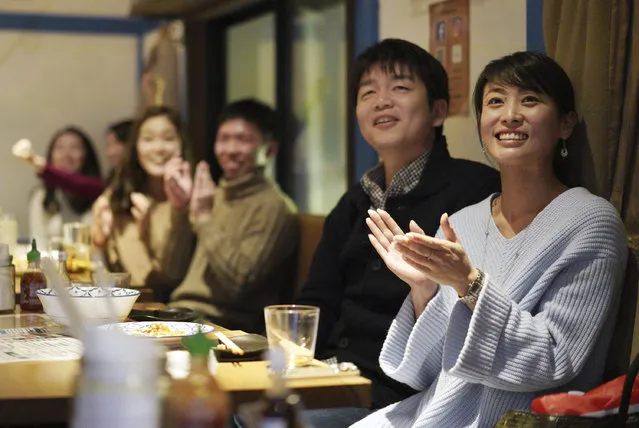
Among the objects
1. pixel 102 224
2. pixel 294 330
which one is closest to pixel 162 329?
pixel 294 330

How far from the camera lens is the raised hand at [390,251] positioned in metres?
2.13

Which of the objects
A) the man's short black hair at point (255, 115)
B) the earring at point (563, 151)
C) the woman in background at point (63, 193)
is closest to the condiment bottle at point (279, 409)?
the earring at point (563, 151)

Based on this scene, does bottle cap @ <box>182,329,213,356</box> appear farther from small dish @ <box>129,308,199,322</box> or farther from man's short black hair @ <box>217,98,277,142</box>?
man's short black hair @ <box>217,98,277,142</box>

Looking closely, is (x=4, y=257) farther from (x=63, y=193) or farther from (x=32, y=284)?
(x=63, y=193)

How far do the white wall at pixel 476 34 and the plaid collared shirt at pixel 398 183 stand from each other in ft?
0.99

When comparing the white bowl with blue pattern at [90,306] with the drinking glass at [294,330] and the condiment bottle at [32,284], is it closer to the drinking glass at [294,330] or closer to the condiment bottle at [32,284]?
the condiment bottle at [32,284]

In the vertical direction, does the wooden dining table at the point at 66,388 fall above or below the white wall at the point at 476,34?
below

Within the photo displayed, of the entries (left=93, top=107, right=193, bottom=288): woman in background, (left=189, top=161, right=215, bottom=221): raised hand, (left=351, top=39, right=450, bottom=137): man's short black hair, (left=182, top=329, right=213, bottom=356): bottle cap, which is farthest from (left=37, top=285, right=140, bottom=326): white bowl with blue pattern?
(left=93, top=107, right=193, bottom=288): woman in background

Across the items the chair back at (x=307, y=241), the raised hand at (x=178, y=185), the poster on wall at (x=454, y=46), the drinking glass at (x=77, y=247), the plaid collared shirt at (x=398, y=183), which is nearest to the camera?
the plaid collared shirt at (x=398, y=183)

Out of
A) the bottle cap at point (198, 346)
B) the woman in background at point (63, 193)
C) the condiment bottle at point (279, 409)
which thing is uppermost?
the bottle cap at point (198, 346)

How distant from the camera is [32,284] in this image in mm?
2551

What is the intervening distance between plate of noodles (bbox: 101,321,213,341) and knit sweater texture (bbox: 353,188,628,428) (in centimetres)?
44

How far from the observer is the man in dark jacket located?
257 centimetres

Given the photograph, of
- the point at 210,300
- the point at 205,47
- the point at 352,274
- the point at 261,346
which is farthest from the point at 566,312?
the point at 205,47
